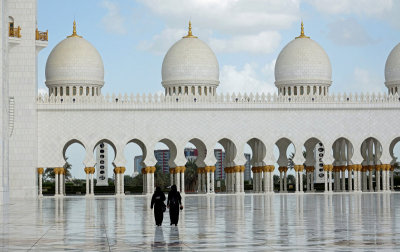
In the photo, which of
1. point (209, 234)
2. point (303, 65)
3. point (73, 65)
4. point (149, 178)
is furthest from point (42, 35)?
point (209, 234)

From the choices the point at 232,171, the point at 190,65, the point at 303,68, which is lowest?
the point at 232,171

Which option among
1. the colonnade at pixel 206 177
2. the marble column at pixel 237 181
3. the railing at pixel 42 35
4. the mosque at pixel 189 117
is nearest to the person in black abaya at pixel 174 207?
the mosque at pixel 189 117

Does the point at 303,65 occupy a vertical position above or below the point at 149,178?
above

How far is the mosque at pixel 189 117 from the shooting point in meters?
33.6

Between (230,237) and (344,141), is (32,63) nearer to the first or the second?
(344,141)

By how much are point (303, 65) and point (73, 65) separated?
1180 cm

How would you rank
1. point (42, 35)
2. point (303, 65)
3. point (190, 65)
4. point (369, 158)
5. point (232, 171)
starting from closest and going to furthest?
1. point (42, 35)
2. point (232, 171)
3. point (190, 65)
4. point (303, 65)
5. point (369, 158)

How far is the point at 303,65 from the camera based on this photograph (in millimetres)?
39000

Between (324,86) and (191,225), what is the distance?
28.2 metres

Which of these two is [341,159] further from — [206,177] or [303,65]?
[206,177]

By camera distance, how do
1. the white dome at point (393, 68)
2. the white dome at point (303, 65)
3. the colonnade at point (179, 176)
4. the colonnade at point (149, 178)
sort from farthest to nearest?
1. the white dome at point (393, 68)
2. the white dome at point (303, 65)
3. the colonnade at point (179, 176)
4. the colonnade at point (149, 178)

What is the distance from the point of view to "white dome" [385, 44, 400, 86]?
131ft

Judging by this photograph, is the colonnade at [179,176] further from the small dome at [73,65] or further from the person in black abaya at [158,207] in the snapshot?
the person in black abaya at [158,207]

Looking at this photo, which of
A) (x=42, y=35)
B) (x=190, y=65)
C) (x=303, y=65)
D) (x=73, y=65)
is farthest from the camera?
(x=303, y=65)
